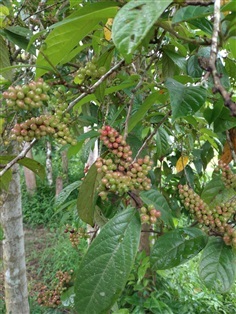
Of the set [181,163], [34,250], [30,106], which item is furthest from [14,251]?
[34,250]

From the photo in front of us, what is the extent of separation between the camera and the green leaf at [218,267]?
0.78 metres

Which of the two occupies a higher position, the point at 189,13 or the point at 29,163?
the point at 189,13

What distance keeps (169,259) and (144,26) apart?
540 mm

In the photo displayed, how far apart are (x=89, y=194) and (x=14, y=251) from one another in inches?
45.8

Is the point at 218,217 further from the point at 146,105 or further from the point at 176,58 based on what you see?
the point at 176,58

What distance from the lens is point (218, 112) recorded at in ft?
2.80

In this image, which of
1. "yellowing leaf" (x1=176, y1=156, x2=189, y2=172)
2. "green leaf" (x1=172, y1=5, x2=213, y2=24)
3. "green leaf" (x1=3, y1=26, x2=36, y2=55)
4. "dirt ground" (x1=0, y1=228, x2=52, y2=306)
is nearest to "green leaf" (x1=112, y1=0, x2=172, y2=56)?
"green leaf" (x1=172, y1=5, x2=213, y2=24)

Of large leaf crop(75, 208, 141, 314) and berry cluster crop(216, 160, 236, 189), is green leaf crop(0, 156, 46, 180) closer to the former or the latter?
large leaf crop(75, 208, 141, 314)

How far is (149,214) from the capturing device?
0.70 m

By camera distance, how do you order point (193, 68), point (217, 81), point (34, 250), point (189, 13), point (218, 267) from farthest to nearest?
point (34, 250) → point (193, 68) → point (218, 267) → point (189, 13) → point (217, 81)

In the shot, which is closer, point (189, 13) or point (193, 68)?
point (189, 13)

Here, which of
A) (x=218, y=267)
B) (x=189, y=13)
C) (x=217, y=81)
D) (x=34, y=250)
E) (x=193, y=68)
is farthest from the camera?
(x=34, y=250)

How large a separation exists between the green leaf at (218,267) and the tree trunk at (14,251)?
115 cm

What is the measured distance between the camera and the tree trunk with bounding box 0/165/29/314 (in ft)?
5.74
